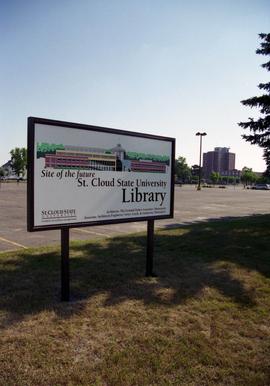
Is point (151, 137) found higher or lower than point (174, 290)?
higher

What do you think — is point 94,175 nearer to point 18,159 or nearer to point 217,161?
point 18,159

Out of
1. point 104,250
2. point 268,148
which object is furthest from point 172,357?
point 268,148

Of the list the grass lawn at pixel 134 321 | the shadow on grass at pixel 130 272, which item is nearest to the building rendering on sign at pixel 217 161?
the shadow on grass at pixel 130 272

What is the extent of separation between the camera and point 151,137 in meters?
5.57

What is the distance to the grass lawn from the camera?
3.02 metres

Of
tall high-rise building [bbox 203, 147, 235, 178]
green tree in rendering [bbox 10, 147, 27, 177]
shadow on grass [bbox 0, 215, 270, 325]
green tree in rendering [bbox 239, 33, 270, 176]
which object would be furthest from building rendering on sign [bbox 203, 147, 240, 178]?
shadow on grass [bbox 0, 215, 270, 325]

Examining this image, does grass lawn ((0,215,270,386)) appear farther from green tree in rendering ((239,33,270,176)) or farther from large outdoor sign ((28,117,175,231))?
green tree in rendering ((239,33,270,176))

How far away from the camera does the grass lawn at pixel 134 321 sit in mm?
3018

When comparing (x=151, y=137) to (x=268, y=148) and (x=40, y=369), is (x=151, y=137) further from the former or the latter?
(x=268, y=148)

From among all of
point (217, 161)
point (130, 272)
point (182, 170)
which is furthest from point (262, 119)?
point (217, 161)

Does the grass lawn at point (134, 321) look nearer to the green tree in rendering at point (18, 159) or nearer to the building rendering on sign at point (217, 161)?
the green tree in rendering at point (18, 159)

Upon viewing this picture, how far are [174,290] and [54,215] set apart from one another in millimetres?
1919

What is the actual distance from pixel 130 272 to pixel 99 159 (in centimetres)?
199

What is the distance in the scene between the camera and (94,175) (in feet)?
15.8
